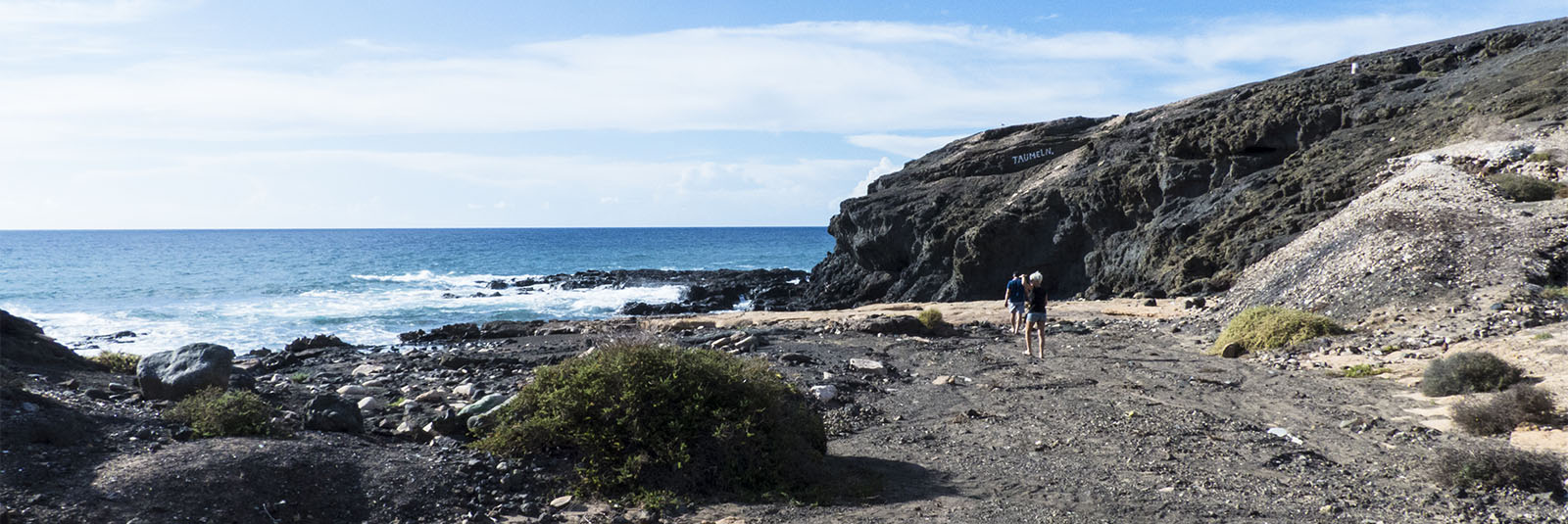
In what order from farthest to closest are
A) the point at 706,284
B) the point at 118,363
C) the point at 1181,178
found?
the point at 706,284 → the point at 1181,178 → the point at 118,363

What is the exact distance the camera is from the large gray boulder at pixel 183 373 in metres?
8.45

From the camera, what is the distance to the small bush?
652 centimetres

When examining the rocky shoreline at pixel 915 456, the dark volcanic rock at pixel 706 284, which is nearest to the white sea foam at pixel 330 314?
the dark volcanic rock at pixel 706 284

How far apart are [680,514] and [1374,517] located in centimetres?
486

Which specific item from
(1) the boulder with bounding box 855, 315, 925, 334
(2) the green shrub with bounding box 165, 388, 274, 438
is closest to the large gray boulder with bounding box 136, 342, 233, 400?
(2) the green shrub with bounding box 165, 388, 274, 438

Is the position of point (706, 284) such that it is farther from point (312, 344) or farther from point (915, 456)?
point (915, 456)

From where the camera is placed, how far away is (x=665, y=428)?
705 cm

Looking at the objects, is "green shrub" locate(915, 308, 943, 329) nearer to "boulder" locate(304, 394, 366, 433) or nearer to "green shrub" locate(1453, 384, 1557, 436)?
→ "green shrub" locate(1453, 384, 1557, 436)

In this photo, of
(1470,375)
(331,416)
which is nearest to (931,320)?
(1470,375)

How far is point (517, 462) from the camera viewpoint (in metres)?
7.14

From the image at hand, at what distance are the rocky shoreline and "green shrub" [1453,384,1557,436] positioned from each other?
295mm

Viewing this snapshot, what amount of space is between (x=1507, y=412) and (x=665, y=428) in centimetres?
785

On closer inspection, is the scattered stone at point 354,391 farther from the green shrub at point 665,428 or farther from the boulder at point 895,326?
the boulder at point 895,326

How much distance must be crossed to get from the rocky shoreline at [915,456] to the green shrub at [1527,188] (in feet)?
28.9
